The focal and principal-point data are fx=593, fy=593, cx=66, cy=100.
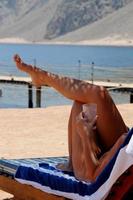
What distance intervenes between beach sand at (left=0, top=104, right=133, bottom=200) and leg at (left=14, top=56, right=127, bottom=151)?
5.78 feet

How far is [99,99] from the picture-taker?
3.80 m

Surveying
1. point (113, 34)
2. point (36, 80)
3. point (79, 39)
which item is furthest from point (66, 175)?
point (79, 39)

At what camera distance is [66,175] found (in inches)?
167

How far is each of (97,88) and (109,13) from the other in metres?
186

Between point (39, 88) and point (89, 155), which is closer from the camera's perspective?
point (89, 155)

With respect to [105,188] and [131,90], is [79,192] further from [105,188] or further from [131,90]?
[131,90]

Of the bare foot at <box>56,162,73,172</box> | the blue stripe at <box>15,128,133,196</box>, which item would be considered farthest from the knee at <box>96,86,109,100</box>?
the bare foot at <box>56,162,73,172</box>

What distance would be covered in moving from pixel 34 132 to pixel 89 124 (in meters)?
5.74

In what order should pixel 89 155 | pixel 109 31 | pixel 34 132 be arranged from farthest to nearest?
pixel 109 31 → pixel 34 132 → pixel 89 155

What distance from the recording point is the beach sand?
780 cm

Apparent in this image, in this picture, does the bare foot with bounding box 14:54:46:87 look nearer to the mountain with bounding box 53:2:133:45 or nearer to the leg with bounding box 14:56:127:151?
the leg with bounding box 14:56:127:151

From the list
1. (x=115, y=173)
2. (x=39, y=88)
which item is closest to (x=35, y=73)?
(x=115, y=173)

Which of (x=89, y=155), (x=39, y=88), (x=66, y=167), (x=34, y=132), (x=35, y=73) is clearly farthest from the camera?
(x=39, y=88)

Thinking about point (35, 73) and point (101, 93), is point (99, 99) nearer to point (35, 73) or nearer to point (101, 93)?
point (101, 93)
